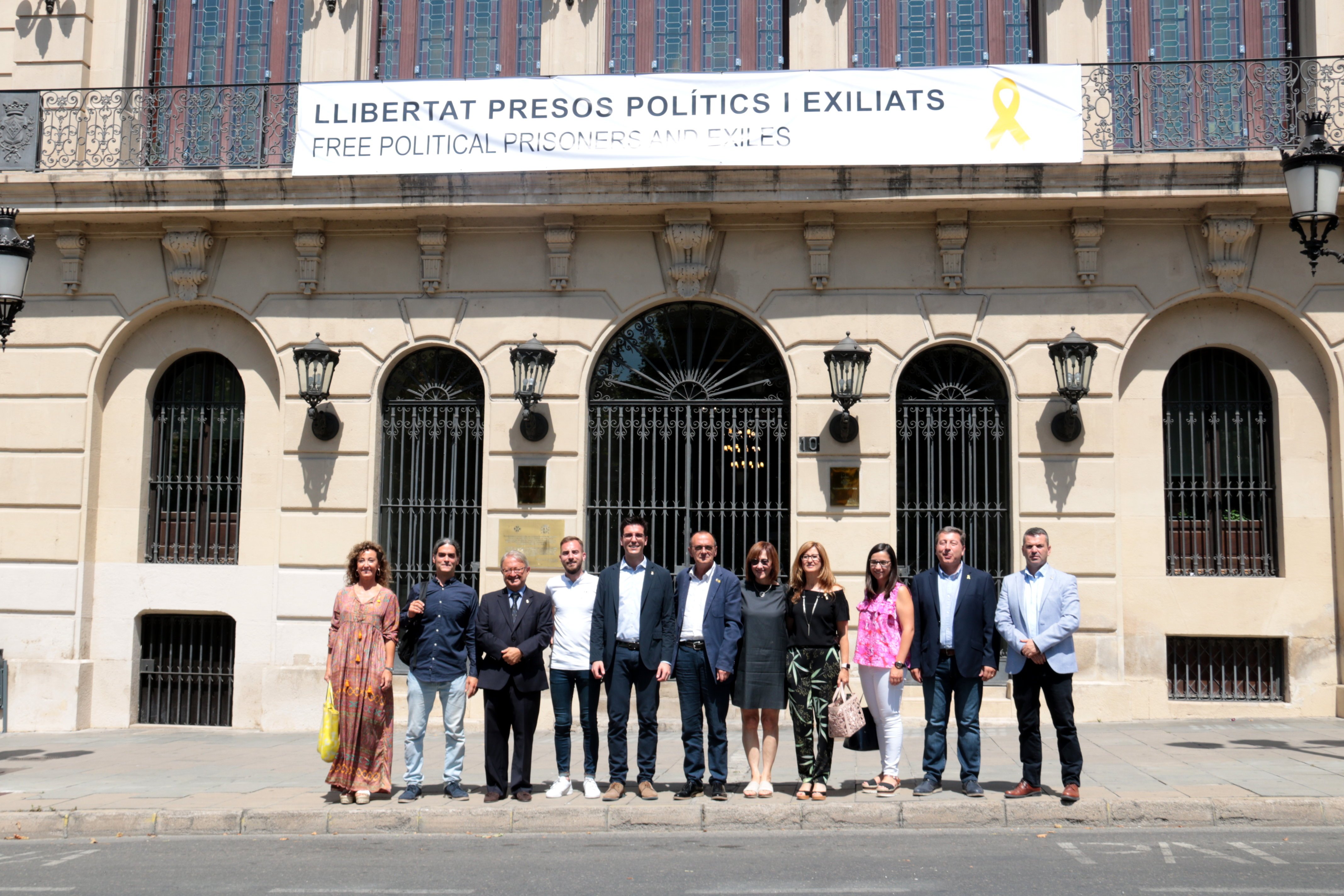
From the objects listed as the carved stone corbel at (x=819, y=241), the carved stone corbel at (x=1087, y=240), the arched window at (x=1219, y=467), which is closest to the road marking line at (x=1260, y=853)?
the arched window at (x=1219, y=467)

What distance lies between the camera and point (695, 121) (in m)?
12.0

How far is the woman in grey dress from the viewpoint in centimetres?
795

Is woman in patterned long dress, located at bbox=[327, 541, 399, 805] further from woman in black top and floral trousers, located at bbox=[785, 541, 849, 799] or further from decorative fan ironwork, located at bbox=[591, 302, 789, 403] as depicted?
decorative fan ironwork, located at bbox=[591, 302, 789, 403]

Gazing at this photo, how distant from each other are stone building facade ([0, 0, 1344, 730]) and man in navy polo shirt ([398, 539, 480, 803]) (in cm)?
392

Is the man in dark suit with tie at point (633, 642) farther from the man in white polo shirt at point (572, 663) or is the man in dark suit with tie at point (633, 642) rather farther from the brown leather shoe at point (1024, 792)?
the brown leather shoe at point (1024, 792)

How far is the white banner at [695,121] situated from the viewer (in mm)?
11742

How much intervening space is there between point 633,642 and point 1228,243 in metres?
8.10

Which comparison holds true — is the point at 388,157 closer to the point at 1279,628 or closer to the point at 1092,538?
the point at 1092,538

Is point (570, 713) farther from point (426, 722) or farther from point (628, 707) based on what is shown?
point (426, 722)

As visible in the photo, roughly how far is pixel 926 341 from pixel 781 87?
3164mm

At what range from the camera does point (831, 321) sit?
1241 cm

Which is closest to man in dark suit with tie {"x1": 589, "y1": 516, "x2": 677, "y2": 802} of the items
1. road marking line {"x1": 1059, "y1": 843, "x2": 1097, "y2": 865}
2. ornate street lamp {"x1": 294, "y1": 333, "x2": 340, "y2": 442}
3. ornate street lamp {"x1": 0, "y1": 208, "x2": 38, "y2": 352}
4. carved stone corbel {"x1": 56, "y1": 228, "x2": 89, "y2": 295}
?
road marking line {"x1": 1059, "y1": 843, "x2": 1097, "y2": 865}

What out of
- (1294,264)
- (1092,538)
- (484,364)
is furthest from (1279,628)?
(484,364)

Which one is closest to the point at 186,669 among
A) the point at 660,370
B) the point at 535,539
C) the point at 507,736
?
the point at 535,539
